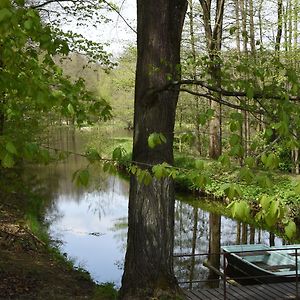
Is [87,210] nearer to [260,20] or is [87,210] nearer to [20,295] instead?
[260,20]

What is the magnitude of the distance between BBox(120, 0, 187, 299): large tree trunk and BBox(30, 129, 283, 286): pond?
19.1 ft

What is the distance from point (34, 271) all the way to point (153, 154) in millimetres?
4827

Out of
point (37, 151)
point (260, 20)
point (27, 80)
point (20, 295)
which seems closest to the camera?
point (37, 151)

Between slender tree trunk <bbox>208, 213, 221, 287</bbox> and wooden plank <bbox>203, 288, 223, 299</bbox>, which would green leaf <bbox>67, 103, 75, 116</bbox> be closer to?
wooden plank <bbox>203, 288, 223, 299</bbox>

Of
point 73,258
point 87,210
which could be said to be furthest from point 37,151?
point 87,210

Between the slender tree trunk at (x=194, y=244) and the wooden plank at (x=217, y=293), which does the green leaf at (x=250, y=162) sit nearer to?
the wooden plank at (x=217, y=293)

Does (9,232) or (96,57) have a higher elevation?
(96,57)

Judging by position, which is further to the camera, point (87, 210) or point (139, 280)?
point (87, 210)

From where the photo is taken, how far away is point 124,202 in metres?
25.4

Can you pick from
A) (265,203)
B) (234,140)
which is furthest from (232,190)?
(234,140)

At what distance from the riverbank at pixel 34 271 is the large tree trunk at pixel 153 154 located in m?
2.21

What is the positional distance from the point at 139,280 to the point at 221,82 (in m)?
3.28

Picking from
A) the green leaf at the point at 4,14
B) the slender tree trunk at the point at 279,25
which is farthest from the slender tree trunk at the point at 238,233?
the green leaf at the point at 4,14

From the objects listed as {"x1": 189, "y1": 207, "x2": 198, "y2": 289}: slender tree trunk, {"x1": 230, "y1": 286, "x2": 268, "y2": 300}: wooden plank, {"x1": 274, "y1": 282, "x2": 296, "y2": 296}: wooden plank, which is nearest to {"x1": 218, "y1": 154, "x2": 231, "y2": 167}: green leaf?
{"x1": 230, "y1": 286, "x2": 268, "y2": 300}: wooden plank
